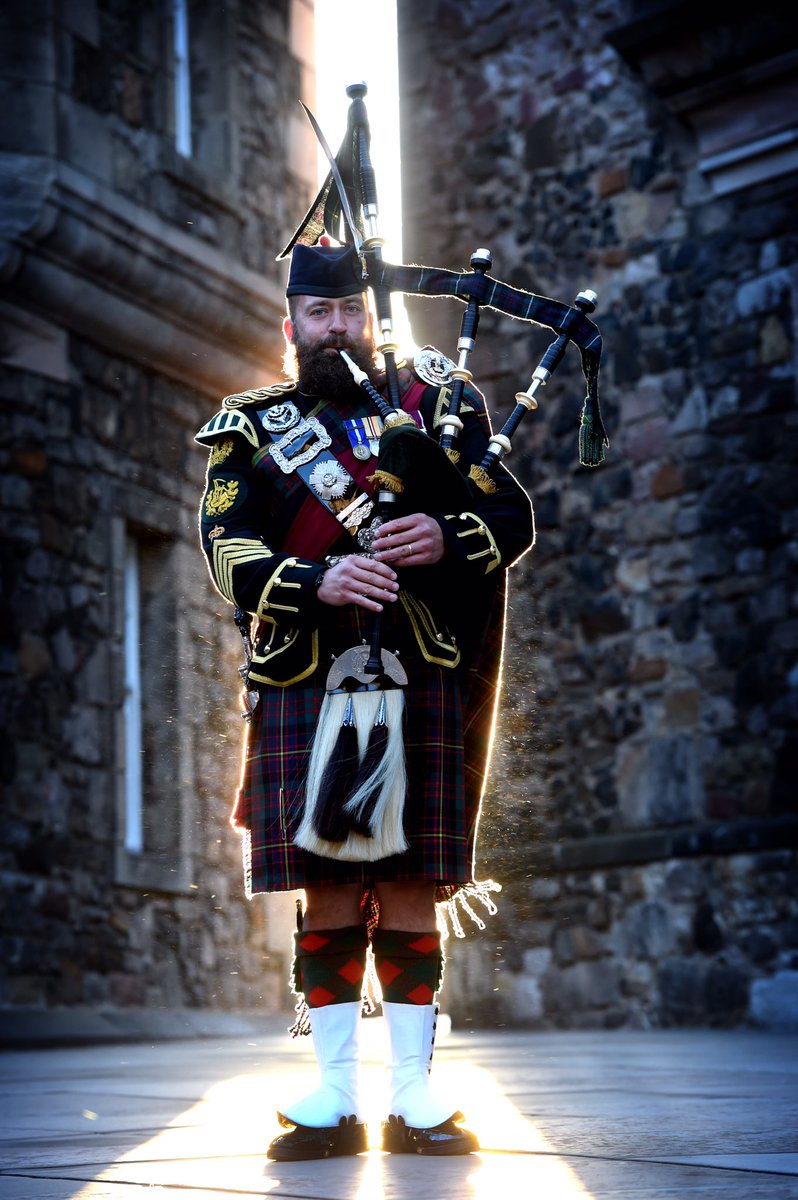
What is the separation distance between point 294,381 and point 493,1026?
5101 mm

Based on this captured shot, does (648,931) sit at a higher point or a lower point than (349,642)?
lower

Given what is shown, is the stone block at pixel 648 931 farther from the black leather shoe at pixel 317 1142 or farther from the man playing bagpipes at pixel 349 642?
the black leather shoe at pixel 317 1142

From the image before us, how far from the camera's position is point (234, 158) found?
10297 millimetres

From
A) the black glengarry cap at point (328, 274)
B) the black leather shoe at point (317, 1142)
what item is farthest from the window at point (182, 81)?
the black leather shoe at point (317, 1142)

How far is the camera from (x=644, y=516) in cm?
765

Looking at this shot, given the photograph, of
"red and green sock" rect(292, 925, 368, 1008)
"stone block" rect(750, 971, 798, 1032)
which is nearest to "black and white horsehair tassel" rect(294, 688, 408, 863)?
"red and green sock" rect(292, 925, 368, 1008)

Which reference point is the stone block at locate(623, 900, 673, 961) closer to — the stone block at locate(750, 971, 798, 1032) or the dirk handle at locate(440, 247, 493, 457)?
the stone block at locate(750, 971, 798, 1032)

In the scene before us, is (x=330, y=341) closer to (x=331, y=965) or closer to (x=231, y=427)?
(x=231, y=427)

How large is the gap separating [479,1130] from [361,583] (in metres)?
0.97

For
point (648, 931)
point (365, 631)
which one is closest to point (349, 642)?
point (365, 631)

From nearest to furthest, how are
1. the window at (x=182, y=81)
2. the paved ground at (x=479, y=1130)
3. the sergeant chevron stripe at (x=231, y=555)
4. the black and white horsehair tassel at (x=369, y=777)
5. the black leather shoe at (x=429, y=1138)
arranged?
the paved ground at (x=479, y=1130)
the black leather shoe at (x=429, y=1138)
the black and white horsehair tassel at (x=369, y=777)
the sergeant chevron stripe at (x=231, y=555)
the window at (x=182, y=81)

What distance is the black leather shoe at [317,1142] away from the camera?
9.27 ft

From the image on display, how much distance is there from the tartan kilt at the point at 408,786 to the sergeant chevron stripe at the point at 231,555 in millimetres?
178

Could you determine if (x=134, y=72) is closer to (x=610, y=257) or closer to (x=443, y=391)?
(x=610, y=257)
